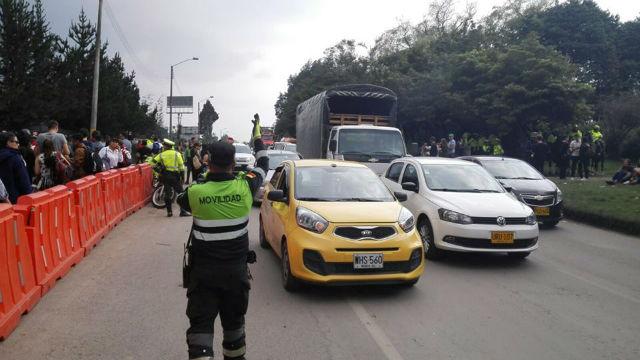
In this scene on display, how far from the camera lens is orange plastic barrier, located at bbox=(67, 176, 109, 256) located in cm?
815

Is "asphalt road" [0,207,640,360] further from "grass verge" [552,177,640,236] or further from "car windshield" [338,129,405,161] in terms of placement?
"car windshield" [338,129,405,161]

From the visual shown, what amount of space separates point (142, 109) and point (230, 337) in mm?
45385

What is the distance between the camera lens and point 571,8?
151 ft

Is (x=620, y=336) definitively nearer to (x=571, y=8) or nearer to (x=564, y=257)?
(x=564, y=257)

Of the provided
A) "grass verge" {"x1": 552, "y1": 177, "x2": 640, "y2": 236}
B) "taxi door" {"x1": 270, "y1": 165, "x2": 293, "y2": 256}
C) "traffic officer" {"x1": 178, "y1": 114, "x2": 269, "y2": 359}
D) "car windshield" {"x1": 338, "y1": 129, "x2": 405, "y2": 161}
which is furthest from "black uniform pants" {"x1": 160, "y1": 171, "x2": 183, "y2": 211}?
"grass verge" {"x1": 552, "y1": 177, "x2": 640, "y2": 236}

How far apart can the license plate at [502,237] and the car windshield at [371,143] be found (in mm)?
7587

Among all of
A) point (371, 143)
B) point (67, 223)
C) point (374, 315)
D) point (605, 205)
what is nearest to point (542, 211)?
point (605, 205)

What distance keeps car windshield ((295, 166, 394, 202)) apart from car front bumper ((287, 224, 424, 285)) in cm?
91

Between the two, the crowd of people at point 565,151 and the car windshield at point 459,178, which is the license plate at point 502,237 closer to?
the car windshield at point 459,178

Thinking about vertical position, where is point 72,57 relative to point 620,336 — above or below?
above

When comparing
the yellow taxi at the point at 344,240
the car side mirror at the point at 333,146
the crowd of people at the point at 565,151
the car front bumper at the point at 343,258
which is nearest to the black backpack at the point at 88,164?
the car side mirror at the point at 333,146

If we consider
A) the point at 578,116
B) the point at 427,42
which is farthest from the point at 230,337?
the point at 427,42

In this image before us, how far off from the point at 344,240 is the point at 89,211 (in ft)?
16.0

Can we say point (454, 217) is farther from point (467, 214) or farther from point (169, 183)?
point (169, 183)
